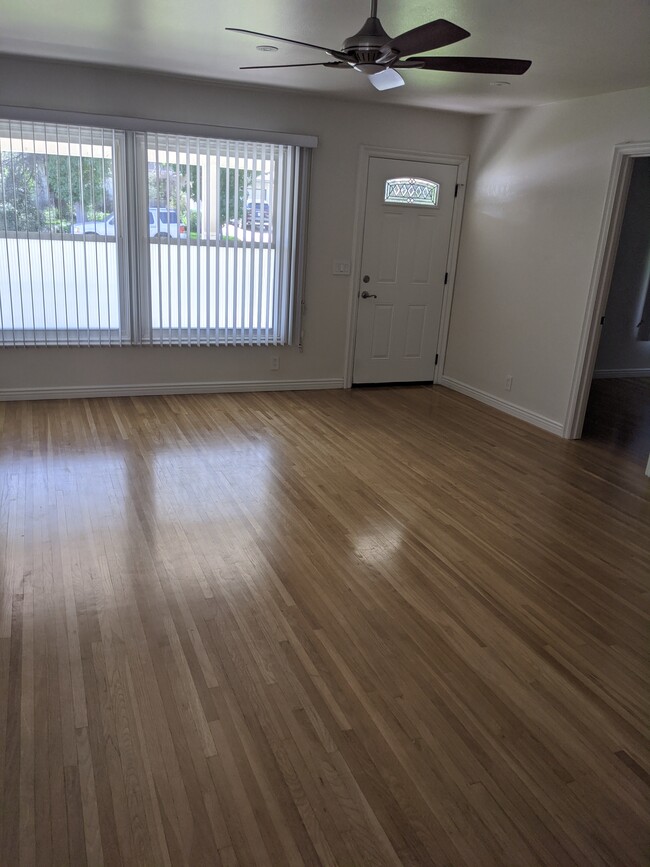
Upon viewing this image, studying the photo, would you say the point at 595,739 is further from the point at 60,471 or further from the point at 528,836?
→ the point at 60,471

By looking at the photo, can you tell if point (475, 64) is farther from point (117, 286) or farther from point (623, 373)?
point (623, 373)

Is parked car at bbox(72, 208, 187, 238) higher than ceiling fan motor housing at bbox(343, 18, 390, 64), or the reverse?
ceiling fan motor housing at bbox(343, 18, 390, 64)

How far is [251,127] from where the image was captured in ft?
18.3

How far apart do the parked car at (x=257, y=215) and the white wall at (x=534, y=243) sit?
2139mm

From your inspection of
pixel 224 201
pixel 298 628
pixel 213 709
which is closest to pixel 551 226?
pixel 224 201

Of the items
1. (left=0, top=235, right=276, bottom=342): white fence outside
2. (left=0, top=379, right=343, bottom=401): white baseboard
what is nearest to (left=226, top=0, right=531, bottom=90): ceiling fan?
(left=0, top=235, right=276, bottom=342): white fence outside

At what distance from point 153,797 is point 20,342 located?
4434 millimetres

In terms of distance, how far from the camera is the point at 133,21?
3711mm

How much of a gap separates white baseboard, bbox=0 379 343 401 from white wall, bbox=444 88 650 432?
1.61 meters

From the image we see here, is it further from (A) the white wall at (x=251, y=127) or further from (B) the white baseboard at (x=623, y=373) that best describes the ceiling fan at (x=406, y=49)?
(B) the white baseboard at (x=623, y=373)

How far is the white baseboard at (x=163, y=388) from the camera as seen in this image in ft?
18.1

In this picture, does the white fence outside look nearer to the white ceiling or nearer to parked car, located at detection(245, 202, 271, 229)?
parked car, located at detection(245, 202, 271, 229)

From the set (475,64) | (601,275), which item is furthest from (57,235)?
(601,275)

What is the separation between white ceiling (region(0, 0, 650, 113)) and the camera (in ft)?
10.4
